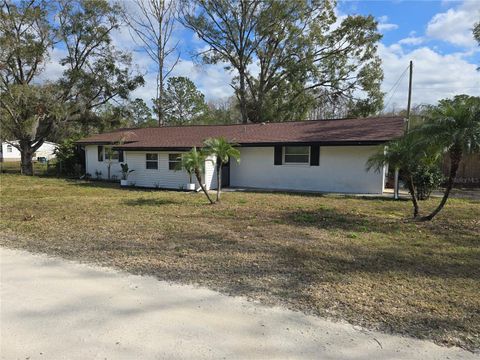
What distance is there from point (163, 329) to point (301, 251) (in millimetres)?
3139

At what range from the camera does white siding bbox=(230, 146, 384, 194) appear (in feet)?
46.0

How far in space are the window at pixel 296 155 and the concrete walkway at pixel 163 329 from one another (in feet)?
38.6

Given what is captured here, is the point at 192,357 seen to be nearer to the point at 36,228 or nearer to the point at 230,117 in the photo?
the point at 36,228

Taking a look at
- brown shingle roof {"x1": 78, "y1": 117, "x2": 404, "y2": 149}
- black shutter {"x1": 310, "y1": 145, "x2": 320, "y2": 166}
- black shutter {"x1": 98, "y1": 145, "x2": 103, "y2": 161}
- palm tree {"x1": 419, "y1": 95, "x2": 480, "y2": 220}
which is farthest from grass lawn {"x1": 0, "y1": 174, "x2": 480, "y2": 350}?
black shutter {"x1": 98, "y1": 145, "x2": 103, "y2": 161}

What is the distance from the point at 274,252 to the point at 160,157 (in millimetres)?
11602

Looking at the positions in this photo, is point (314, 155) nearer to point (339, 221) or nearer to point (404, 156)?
point (404, 156)

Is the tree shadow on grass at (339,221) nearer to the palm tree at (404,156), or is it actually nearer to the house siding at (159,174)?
the palm tree at (404,156)

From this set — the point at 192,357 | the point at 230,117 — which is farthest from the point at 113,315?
the point at 230,117

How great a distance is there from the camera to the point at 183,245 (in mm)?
5965

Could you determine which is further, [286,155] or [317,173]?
[286,155]

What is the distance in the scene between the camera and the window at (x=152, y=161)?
16328mm

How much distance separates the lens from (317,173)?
48.5 ft

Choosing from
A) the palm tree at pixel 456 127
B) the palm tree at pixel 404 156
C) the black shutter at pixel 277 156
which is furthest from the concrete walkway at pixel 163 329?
the black shutter at pixel 277 156

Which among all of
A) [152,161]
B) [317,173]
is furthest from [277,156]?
[152,161]
